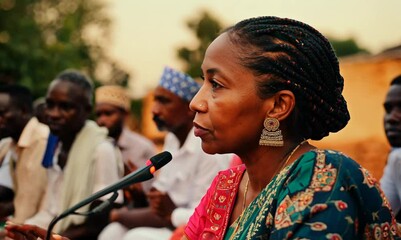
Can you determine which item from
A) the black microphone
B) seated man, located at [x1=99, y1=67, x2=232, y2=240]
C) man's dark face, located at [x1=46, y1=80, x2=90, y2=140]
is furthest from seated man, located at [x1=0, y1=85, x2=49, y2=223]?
the black microphone

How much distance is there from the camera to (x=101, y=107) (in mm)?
6625

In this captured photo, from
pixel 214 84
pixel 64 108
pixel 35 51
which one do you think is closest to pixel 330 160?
pixel 214 84

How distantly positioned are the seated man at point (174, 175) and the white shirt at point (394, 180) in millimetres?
1196

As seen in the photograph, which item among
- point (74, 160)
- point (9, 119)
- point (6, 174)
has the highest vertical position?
point (9, 119)

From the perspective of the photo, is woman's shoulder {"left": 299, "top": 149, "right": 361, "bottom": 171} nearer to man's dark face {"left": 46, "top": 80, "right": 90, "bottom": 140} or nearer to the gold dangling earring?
the gold dangling earring

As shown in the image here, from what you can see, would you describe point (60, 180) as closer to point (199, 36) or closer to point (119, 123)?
point (119, 123)

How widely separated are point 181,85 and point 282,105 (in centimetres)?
286

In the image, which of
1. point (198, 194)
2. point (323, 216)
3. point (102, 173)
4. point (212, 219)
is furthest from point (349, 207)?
point (102, 173)

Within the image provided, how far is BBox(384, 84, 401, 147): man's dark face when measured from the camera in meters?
3.85

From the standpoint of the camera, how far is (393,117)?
12.8ft

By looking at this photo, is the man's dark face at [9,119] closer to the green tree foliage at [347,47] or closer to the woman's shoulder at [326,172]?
the woman's shoulder at [326,172]

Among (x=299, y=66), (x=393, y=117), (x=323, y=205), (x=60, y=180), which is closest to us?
(x=323, y=205)

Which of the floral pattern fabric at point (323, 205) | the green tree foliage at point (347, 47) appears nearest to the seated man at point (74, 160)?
the floral pattern fabric at point (323, 205)

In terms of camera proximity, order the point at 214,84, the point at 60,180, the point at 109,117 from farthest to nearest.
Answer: the point at 109,117 → the point at 60,180 → the point at 214,84
